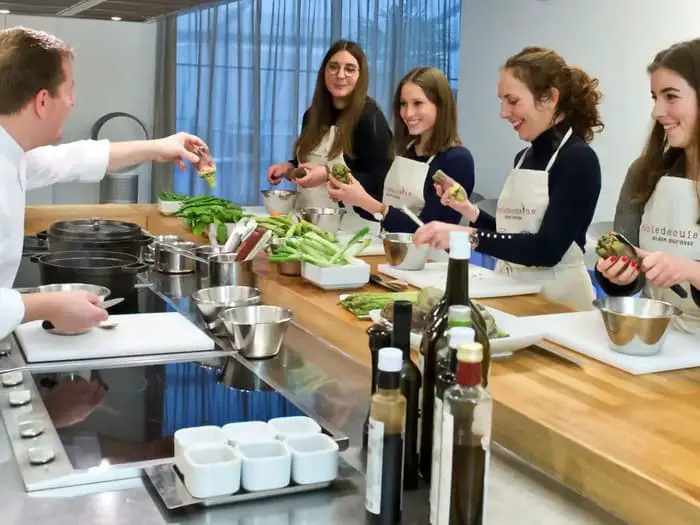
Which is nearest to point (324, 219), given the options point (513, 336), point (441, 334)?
point (513, 336)

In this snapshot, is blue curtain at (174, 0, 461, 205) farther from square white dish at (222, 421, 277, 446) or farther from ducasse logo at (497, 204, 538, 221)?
square white dish at (222, 421, 277, 446)

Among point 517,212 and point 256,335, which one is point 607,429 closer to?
point 256,335

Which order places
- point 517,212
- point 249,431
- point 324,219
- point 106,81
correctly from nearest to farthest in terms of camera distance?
point 249,431
point 517,212
point 324,219
point 106,81

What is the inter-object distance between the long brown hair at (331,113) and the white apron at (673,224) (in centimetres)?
175

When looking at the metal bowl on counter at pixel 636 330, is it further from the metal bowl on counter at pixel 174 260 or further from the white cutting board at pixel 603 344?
the metal bowl on counter at pixel 174 260

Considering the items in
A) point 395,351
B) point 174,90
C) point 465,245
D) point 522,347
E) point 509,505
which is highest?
point 174,90

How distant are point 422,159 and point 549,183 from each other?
31.6 inches

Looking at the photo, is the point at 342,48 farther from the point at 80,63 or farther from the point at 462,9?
the point at 462,9

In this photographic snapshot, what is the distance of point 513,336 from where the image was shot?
168 cm

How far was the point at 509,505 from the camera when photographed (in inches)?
47.6

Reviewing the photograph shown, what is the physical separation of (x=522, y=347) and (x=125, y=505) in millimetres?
886

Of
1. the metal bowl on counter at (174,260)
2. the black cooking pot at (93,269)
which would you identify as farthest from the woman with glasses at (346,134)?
the black cooking pot at (93,269)

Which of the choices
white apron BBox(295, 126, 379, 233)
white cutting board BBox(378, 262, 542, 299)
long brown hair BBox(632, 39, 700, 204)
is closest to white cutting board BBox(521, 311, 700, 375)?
white cutting board BBox(378, 262, 542, 299)

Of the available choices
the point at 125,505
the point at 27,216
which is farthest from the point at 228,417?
the point at 27,216
